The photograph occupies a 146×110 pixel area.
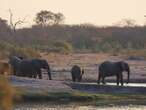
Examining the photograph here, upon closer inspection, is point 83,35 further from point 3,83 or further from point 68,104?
point 3,83

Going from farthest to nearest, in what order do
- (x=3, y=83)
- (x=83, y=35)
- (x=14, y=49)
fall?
(x=83, y=35), (x=14, y=49), (x=3, y=83)

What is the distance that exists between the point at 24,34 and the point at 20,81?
53.5m

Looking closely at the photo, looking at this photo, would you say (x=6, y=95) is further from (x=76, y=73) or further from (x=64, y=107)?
(x=76, y=73)

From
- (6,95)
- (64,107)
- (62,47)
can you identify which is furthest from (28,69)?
(62,47)

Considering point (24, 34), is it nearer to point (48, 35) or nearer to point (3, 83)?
point (48, 35)

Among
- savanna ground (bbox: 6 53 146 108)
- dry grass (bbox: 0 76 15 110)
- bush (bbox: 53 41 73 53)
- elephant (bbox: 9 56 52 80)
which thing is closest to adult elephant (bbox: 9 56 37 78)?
elephant (bbox: 9 56 52 80)

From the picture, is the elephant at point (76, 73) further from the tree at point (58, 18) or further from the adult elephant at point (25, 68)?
the tree at point (58, 18)

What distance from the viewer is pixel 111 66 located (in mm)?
21562

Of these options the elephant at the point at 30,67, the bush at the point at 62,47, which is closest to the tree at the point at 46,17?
the bush at the point at 62,47

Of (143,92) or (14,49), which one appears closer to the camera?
(143,92)

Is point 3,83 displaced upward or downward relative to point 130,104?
upward

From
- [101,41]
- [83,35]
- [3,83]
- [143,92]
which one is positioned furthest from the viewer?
[83,35]

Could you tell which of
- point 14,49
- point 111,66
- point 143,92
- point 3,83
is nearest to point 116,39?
point 14,49

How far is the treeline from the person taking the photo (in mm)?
58091
